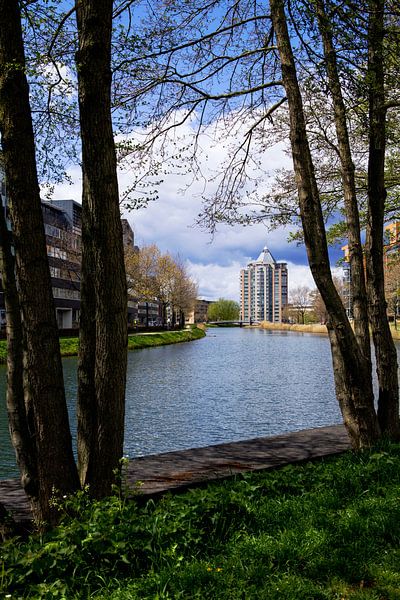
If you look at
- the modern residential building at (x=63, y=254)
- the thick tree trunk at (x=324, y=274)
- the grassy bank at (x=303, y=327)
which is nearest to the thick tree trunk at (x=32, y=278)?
the thick tree trunk at (x=324, y=274)

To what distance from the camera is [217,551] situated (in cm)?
353

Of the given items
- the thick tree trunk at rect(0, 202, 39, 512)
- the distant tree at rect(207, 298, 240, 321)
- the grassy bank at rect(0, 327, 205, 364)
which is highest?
the distant tree at rect(207, 298, 240, 321)

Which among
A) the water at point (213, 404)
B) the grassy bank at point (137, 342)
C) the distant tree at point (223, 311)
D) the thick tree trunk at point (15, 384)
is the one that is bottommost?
the water at point (213, 404)

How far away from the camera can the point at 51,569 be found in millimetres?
3244

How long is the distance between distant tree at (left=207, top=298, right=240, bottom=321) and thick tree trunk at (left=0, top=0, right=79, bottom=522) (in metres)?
167

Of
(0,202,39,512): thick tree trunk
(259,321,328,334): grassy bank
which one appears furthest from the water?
(259,321,328,334): grassy bank

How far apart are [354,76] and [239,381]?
15494mm

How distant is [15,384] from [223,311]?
16744cm

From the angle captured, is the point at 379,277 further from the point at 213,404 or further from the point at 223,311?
the point at 223,311

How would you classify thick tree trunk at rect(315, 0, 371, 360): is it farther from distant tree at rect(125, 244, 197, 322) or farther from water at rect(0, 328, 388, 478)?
distant tree at rect(125, 244, 197, 322)

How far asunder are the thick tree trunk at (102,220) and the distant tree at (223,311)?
167 m

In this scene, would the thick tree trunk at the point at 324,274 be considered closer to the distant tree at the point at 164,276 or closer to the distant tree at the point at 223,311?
the distant tree at the point at 164,276

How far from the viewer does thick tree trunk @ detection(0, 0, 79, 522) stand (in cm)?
411

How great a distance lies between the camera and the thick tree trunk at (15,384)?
4.71m
